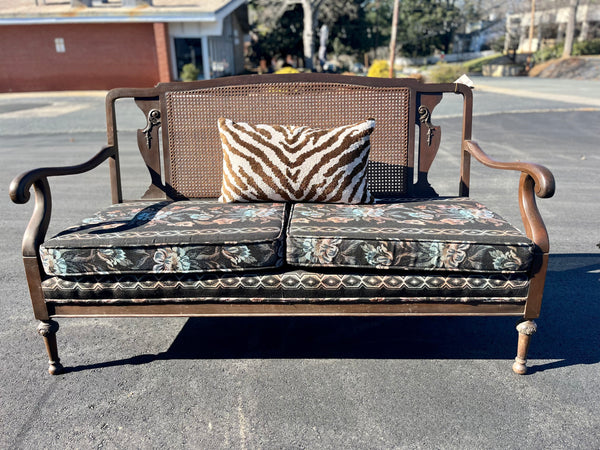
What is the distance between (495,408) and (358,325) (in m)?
1.04

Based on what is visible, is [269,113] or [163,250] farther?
[269,113]

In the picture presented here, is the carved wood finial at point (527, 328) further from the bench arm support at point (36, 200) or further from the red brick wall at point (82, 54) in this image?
the red brick wall at point (82, 54)

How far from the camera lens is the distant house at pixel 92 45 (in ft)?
72.4

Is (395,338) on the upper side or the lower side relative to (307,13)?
lower

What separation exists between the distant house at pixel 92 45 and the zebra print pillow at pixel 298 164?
20143 mm

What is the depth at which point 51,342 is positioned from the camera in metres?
2.80

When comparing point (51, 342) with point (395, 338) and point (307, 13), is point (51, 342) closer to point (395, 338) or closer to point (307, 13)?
point (395, 338)

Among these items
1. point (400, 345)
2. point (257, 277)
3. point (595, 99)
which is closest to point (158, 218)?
point (257, 277)

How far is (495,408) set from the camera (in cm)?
251

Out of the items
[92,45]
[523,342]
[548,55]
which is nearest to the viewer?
[523,342]

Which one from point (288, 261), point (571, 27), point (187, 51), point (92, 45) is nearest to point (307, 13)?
point (187, 51)

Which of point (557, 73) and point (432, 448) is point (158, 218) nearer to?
point (432, 448)

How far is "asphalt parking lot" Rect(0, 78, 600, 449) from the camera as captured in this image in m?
2.34

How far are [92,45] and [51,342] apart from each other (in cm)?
2250
